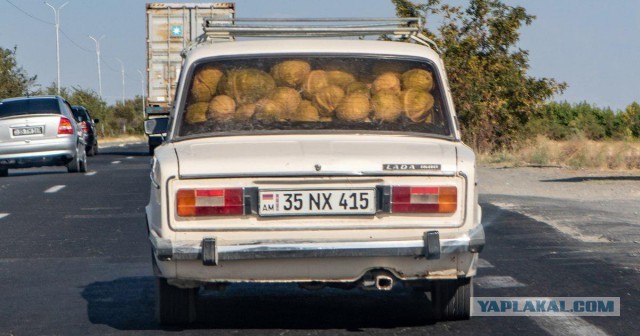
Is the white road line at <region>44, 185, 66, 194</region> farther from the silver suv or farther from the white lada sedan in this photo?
the white lada sedan

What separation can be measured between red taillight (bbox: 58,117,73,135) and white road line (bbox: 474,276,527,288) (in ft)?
55.7

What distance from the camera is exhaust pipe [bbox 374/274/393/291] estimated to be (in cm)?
648

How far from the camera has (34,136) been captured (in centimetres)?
2480

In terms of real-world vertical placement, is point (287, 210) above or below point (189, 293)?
above

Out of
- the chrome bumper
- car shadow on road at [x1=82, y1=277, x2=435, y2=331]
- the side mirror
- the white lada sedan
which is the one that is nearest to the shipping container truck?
car shadow on road at [x1=82, y1=277, x2=435, y2=331]

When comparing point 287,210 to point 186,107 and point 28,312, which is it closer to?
point 186,107

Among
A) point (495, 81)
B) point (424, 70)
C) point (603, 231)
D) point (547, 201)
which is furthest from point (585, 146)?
point (424, 70)

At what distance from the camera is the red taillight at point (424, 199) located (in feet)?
21.1

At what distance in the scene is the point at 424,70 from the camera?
295 inches

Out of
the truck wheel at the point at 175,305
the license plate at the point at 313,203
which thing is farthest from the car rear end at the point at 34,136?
the license plate at the point at 313,203

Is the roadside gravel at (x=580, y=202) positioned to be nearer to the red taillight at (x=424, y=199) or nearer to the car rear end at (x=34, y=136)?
the red taillight at (x=424, y=199)

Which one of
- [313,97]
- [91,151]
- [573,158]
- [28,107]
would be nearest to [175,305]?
[313,97]

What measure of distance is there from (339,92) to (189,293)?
4.80 ft

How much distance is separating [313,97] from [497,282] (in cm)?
239
